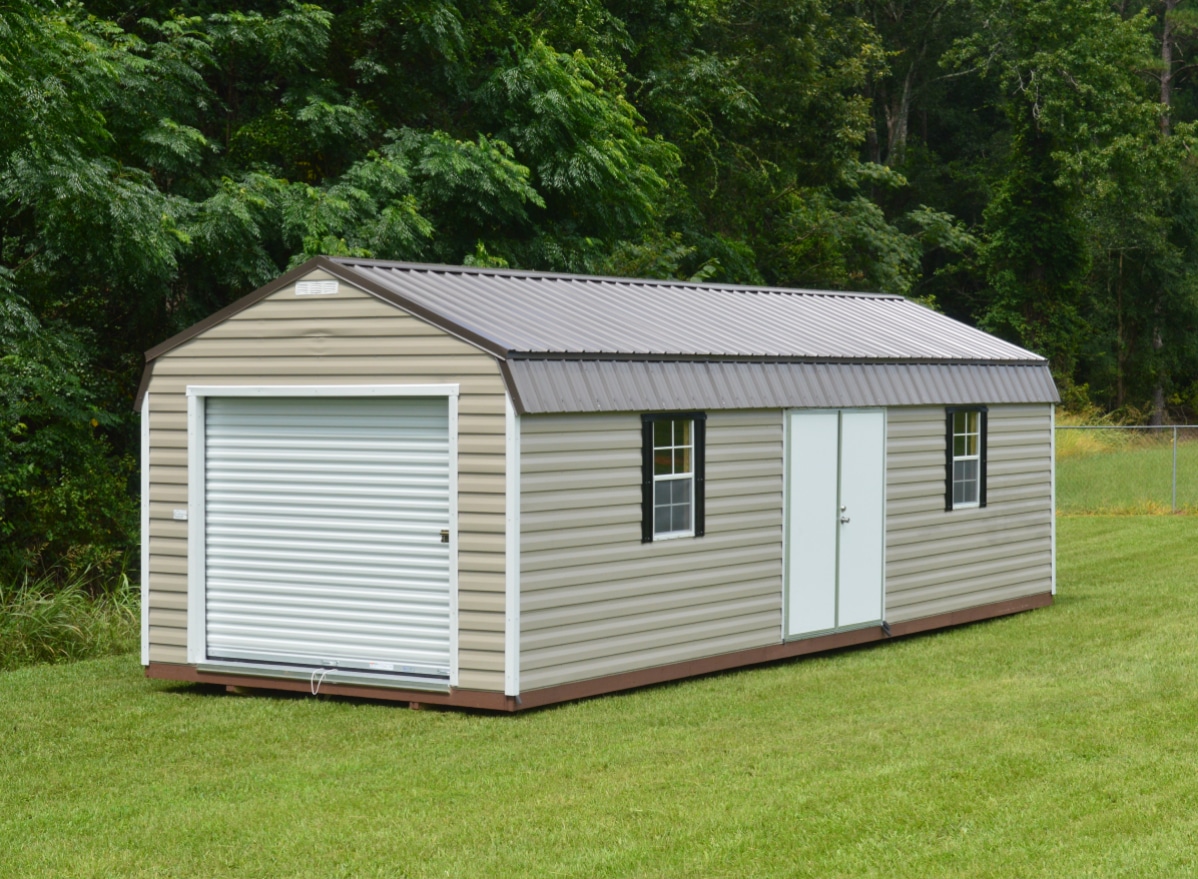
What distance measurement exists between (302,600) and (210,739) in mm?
1838

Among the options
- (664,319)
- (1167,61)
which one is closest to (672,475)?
(664,319)

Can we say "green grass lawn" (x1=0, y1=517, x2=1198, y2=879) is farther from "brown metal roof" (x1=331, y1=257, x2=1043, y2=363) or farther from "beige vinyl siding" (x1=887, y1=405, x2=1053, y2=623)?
"brown metal roof" (x1=331, y1=257, x2=1043, y2=363)

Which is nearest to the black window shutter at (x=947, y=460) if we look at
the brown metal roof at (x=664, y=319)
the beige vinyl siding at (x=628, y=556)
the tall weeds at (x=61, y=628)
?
the brown metal roof at (x=664, y=319)

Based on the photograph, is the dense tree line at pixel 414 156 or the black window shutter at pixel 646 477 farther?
the dense tree line at pixel 414 156

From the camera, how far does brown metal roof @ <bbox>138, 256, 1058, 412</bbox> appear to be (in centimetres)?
1098

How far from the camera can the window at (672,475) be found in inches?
458

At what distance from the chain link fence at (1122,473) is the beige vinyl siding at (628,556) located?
13.4 meters

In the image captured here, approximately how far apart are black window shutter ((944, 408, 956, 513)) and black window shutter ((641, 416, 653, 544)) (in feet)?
13.9

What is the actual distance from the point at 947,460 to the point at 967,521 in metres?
0.73

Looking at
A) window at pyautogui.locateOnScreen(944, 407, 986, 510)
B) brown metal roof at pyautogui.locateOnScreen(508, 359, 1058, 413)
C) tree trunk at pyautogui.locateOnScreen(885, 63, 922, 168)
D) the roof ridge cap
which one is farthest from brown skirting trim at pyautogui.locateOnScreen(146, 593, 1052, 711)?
tree trunk at pyautogui.locateOnScreen(885, 63, 922, 168)

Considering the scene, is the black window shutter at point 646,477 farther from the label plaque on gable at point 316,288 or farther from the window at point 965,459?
the window at point 965,459

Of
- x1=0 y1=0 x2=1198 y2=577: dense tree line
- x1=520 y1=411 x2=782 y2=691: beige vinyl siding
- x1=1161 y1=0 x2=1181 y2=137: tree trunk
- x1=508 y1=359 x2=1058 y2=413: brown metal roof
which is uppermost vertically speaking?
x1=1161 y1=0 x2=1181 y2=137: tree trunk

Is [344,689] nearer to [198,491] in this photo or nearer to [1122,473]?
[198,491]

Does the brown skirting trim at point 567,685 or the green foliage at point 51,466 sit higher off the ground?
the green foliage at point 51,466
